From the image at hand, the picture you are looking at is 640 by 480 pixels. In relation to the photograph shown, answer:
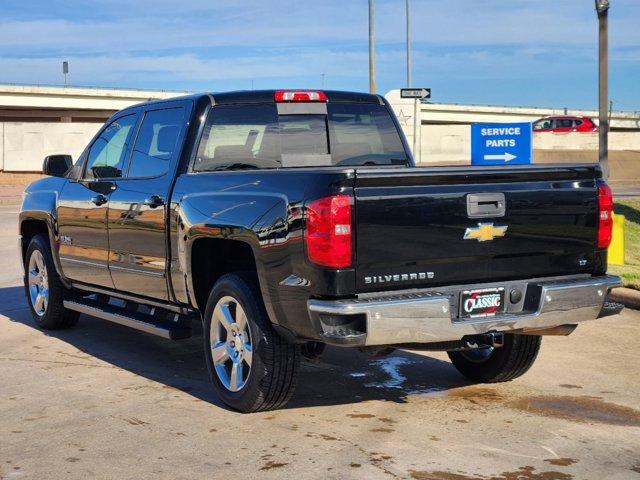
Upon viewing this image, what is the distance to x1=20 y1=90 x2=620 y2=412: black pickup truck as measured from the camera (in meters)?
5.22

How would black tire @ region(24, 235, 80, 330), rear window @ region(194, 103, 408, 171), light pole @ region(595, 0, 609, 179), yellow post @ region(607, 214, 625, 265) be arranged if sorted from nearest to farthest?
rear window @ region(194, 103, 408, 171), black tire @ region(24, 235, 80, 330), yellow post @ region(607, 214, 625, 265), light pole @ region(595, 0, 609, 179)

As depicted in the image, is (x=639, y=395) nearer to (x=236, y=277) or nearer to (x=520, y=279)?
(x=520, y=279)

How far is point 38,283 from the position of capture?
29.8 ft

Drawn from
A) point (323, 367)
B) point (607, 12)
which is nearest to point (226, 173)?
point (323, 367)

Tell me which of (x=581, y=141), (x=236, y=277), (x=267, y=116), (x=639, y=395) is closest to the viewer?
(x=236, y=277)

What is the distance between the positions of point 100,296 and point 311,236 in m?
3.60

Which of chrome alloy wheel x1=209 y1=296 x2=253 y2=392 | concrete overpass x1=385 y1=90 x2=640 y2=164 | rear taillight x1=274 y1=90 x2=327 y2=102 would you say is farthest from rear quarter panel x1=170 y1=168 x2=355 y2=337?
concrete overpass x1=385 y1=90 x2=640 y2=164

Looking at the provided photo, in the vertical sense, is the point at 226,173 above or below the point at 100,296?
above

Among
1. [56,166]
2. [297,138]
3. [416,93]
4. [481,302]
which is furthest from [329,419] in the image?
[416,93]

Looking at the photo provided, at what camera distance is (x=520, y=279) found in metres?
5.74

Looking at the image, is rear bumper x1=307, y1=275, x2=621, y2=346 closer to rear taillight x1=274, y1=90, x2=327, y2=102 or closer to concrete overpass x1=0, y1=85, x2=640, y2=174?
rear taillight x1=274, y1=90, x2=327, y2=102

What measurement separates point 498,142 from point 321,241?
11140 mm

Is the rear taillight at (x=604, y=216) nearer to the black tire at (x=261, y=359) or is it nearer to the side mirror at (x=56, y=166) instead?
the black tire at (x=261, y=359)

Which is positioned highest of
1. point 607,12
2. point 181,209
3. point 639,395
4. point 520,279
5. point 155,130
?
point 607,12
